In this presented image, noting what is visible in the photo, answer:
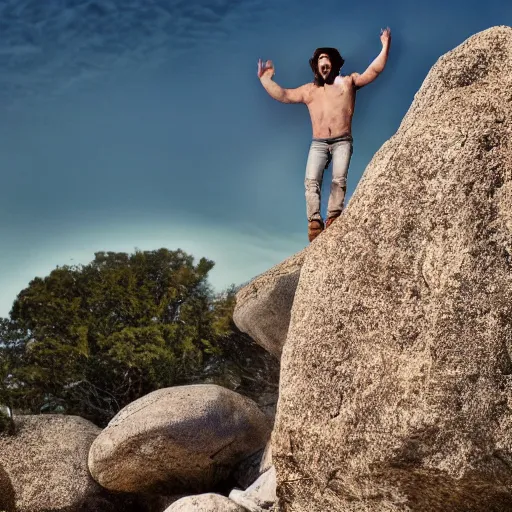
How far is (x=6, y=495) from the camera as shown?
13266 mm

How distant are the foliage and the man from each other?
744 cm

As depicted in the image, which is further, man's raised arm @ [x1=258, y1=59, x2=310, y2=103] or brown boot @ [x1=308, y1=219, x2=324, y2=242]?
man's raised arm @ [x1=258, y1=59, x2=310, y2=103]

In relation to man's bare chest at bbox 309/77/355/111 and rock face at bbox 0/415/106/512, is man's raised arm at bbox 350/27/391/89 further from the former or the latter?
rock face at bbox 0/415/106/512

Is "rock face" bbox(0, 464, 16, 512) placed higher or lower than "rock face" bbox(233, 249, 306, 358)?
lower

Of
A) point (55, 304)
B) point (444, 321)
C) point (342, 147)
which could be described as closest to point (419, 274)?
point (444, 321)

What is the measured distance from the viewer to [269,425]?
12914 millimetres

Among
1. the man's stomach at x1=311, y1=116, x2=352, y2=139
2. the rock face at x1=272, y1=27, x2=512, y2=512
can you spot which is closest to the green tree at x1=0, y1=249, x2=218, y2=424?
the man's stomach at x1=311, y1=116, x2=352, y2=139

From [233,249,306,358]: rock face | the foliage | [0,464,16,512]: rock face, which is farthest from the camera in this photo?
the foliage

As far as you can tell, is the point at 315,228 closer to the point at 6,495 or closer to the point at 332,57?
the point at 332,57

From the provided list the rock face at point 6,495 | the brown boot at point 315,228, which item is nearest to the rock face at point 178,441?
the rock face at point 6,495

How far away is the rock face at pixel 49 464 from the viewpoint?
43.4 feet

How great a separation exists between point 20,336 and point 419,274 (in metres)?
12.9

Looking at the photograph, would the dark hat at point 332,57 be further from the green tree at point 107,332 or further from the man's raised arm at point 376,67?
the green tree at point 107,332

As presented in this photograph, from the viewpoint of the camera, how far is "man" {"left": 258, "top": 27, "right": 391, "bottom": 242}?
9.06 m
